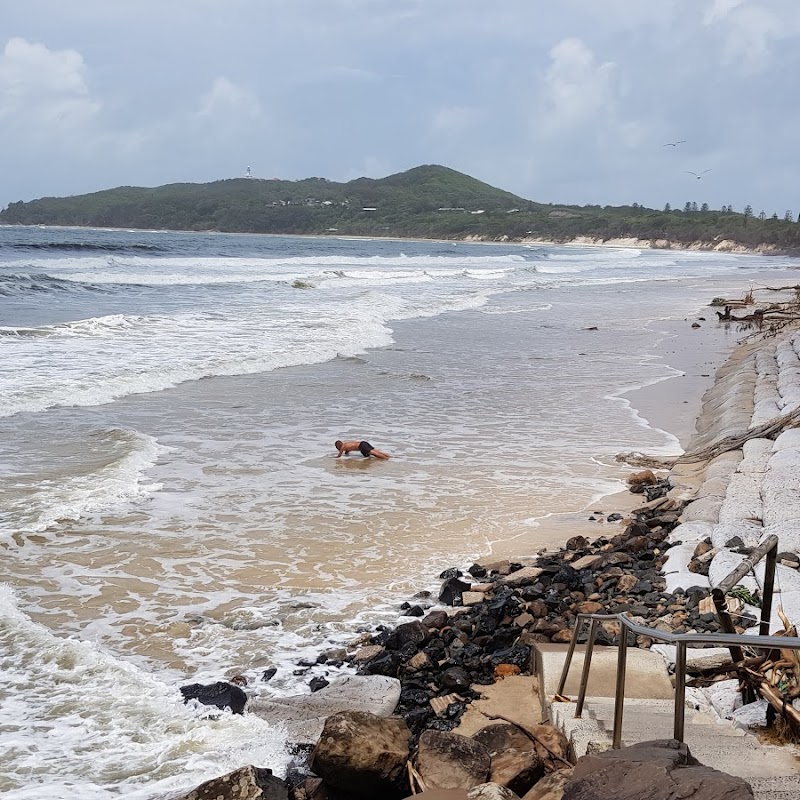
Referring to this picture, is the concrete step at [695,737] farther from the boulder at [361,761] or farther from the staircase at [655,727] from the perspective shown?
the boulder at [361,761]

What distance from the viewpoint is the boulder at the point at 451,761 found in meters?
3.51

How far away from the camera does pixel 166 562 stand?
6410 mm

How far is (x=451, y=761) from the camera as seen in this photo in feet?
11.8

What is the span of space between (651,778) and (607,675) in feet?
5.90

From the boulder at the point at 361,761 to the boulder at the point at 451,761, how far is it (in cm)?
10

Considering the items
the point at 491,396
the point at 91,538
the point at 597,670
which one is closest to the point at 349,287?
the point at 491,396

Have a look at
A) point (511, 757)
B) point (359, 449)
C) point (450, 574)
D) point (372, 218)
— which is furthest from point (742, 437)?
point (372, 218)

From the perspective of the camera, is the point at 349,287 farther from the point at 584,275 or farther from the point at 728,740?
the point at 728,740

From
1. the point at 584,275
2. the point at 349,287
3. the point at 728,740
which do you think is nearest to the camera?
the point at 728,740

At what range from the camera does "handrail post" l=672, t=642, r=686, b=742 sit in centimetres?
284

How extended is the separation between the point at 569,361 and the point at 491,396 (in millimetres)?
4426

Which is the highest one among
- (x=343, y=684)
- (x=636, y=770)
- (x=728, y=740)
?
(x=636, y=770)

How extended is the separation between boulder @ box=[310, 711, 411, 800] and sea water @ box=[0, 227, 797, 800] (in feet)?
1.52

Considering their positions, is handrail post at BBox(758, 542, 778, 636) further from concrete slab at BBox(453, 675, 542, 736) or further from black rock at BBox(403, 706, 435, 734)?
black rock at BBox(403, 706, 435, 734)
